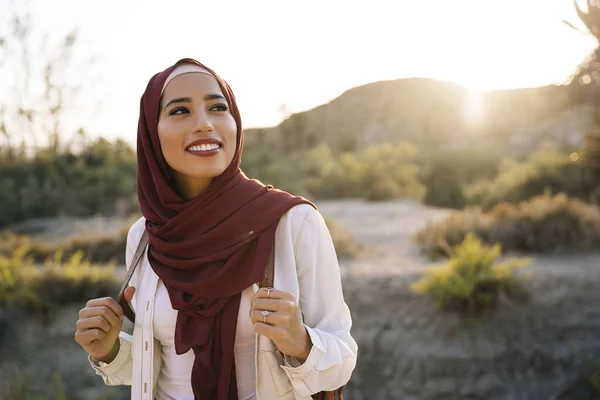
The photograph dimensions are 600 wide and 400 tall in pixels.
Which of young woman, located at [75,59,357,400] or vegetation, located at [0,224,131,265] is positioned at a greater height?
young woman, located at [75,59,357,400]

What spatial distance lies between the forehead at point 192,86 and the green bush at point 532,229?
23.4 feet

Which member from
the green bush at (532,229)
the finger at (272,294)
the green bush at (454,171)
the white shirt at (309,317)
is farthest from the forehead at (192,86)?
the green bush at (454,171)

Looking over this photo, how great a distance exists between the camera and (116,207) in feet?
55.0

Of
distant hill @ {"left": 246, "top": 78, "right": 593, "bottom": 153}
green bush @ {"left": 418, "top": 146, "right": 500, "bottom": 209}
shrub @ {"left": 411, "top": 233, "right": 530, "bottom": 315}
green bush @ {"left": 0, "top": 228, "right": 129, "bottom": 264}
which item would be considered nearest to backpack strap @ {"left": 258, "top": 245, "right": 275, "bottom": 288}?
shrub @ {"left": 411, "top": 233, "right": 530, "bottom": 315}

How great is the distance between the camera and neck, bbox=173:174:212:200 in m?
2.10

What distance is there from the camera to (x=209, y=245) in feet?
6.48

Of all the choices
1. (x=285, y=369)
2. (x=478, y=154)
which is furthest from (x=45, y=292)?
(x=478, y=154)

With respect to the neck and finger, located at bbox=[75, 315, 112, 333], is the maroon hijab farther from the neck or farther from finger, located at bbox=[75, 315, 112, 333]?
finger, located at bbox=[75, 315, 112, 333]

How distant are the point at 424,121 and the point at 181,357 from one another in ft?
182

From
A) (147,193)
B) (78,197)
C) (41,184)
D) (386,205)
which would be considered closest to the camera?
(147,193)

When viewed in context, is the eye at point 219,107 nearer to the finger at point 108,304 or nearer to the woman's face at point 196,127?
the woman's face at point 196,127

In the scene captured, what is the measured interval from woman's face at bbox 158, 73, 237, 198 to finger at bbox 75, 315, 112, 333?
1.79ft

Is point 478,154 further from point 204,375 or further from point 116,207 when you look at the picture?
point 204,375

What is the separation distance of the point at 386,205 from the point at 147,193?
13508 millimetres
